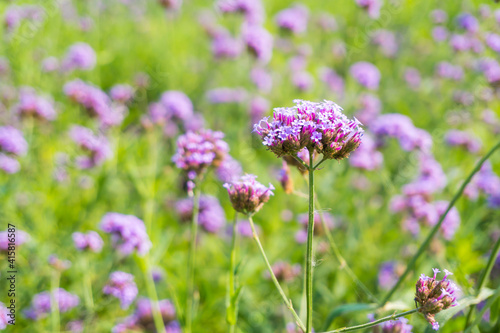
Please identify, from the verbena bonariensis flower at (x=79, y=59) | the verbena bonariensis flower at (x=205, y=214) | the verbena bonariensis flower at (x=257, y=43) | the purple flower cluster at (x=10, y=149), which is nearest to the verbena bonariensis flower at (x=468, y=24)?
the verbena bonariensis flower at (x=257, y=43)

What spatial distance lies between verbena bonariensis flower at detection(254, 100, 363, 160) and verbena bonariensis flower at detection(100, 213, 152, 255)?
126 centimetres

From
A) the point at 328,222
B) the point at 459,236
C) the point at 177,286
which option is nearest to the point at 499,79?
the point at 459,236

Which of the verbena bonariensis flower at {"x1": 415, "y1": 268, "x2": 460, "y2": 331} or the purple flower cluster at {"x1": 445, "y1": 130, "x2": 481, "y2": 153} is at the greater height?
the purple flower cluster at {"x1": 445, "y1": 130, "x2": 481, "y2": 153}

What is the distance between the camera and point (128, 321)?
287cm

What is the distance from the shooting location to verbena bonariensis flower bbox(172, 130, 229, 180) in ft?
7.25

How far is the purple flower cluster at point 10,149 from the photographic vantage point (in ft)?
11.4

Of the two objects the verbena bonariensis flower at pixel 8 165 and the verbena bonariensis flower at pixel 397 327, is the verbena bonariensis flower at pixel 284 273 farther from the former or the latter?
the verbena bonariensis flower at pixel 8 165

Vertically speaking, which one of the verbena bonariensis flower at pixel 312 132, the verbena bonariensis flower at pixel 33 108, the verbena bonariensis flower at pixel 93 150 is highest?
the verbena bonariensis flower at pixel 33 108

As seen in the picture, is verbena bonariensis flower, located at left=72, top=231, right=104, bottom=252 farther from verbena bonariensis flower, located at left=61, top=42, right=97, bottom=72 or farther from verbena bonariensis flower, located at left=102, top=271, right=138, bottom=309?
verbena bonariensis flower, located at left=61, top=42, right=97, bottom=72

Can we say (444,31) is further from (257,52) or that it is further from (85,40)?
(85,40)

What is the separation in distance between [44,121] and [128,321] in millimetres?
2170

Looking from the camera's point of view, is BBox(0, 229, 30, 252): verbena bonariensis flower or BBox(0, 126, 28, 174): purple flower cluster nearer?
BBox(0, 229, 30, 252): verbena bonariensis flower

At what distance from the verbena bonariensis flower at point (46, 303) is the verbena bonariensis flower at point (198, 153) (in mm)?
1204

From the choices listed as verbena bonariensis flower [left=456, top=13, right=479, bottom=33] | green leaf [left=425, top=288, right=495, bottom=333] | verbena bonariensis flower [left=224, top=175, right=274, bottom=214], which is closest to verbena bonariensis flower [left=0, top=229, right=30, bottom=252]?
verbena bonariensis flower [left=224, top=175, right=274, bottom=214]
